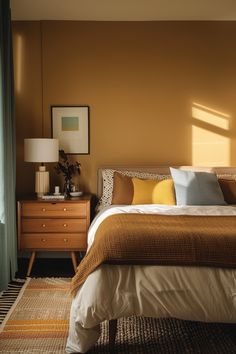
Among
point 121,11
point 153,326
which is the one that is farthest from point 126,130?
point 153,326

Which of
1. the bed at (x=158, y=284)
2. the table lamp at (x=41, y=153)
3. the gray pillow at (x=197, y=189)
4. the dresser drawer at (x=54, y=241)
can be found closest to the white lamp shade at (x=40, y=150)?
the table lamp at (x=41, y=153)

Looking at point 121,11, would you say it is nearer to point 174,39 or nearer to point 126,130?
point 174,39

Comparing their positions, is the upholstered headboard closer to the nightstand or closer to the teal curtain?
the nightstand

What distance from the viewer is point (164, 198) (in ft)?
12.1

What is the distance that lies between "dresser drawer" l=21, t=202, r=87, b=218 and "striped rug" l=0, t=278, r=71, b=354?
664mm

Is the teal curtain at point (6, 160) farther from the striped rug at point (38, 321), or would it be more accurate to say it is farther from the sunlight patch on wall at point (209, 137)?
the sunlight patch on wall at point (209, 137)

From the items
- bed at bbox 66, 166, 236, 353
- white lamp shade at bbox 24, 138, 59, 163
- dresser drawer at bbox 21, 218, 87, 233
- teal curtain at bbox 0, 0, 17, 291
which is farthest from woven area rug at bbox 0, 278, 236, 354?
white lamp shade at bbox 24, 138, 59, 163

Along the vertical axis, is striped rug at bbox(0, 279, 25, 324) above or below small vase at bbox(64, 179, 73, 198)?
below

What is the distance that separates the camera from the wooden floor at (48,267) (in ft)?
12.5

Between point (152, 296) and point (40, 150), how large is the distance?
7.08ft

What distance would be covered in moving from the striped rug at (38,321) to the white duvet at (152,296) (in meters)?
0.30

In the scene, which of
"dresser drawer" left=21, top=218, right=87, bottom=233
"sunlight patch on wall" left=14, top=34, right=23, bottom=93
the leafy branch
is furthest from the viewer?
"sunlight patch on wall" left=14, top=34, right=23, bottom=93

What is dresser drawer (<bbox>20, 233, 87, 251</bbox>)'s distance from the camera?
12.5 ft

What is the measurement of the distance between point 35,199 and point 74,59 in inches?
64.5
